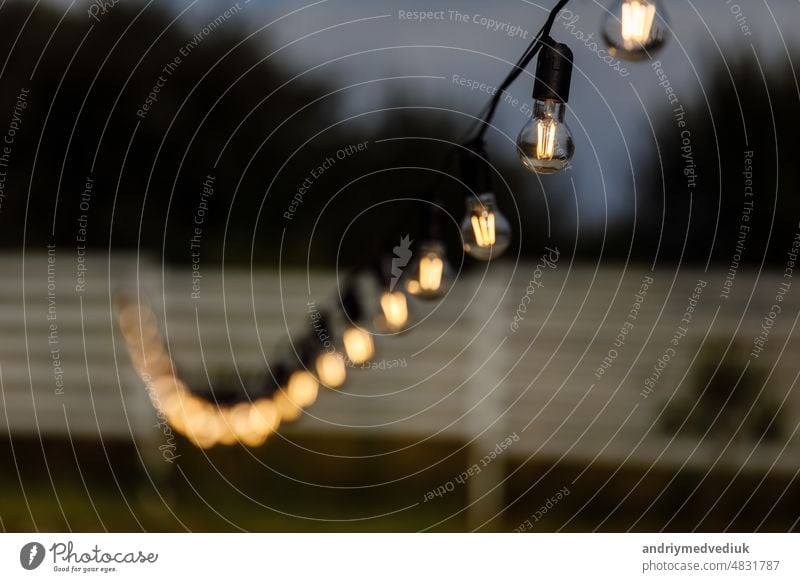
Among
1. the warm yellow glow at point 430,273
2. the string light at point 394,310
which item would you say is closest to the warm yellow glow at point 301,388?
the string light at point 394,310

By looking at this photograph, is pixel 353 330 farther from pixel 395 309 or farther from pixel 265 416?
pixel 265 416

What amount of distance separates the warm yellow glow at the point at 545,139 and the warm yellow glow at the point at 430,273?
441 mm

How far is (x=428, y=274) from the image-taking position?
1424 mm

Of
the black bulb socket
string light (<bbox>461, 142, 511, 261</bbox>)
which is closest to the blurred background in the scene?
string light (<bbox>461, 142, 511, 261</bbox>)

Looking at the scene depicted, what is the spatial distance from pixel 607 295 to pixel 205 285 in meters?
0.74

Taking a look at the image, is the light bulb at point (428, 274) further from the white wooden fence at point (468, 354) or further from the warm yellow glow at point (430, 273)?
the white wooden fence at point (468, 354)

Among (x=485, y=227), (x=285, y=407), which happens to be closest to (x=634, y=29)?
(x=485, y=227)

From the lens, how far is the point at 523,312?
165 centimetres

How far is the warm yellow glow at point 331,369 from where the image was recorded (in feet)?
5.07

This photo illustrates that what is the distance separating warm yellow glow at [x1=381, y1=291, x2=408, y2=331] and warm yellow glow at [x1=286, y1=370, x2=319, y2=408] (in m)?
0.17

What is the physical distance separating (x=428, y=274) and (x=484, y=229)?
248 mm

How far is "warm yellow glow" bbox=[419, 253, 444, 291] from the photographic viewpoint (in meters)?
1.42
